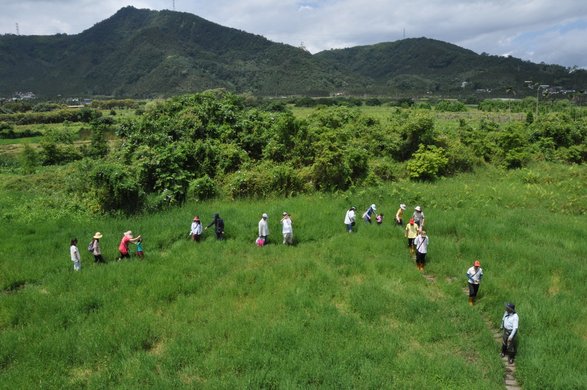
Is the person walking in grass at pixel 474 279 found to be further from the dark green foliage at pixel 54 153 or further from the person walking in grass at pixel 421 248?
the dark green foliage at pixel 54 153

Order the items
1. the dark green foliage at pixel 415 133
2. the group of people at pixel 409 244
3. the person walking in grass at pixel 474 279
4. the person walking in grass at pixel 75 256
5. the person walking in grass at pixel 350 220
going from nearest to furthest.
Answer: the group of people at pixel 409 244 < the person walking in grass at pixel 474 279 < the person walking in grass at pixel 75 256 < the person walking in grass at pixel 350 220 < the dark green foliage at pixel 415 133

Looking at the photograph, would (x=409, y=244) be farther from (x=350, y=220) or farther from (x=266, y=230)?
(x=266, y=230)

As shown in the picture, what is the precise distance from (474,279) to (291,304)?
492 centimetres

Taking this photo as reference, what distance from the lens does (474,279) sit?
11.3m

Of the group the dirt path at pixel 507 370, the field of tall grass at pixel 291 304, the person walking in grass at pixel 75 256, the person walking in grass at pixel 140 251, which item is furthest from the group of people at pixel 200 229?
the dirt path at pixel 507 370

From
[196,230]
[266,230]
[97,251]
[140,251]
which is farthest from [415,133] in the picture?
[97,251]

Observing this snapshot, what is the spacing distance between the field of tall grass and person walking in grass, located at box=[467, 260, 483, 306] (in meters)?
0.31

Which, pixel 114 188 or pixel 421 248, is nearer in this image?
pixel 421 248

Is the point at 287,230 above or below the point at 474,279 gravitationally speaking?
above

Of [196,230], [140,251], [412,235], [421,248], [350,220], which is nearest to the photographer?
[421,248]

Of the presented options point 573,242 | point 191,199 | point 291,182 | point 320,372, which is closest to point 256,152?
point 291,182

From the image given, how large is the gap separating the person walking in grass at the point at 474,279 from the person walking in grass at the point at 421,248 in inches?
86.1

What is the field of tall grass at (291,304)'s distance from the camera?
854 cm

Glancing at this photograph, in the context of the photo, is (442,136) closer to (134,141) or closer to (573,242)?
(573,242)
